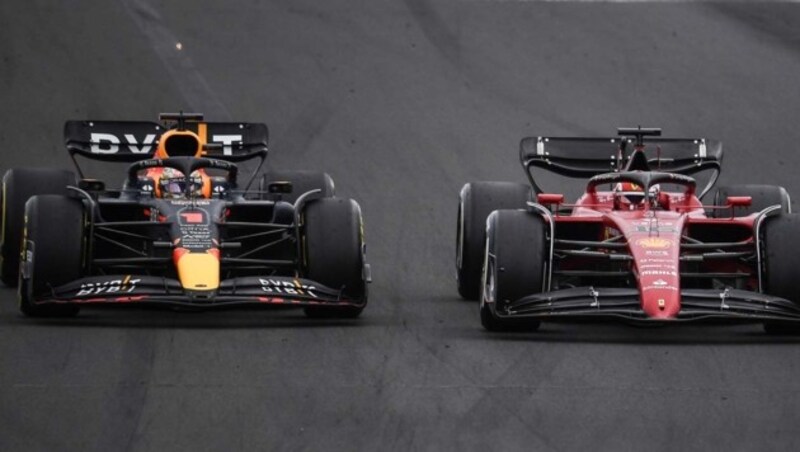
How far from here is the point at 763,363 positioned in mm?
16016

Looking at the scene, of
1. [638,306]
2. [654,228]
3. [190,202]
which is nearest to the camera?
[638,306]

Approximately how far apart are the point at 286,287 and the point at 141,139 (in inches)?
164

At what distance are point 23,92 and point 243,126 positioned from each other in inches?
285

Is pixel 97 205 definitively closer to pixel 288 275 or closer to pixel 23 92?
pixel 288 275

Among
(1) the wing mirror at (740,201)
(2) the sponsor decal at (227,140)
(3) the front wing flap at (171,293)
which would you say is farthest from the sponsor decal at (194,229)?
(1) the wing mirror at (740,201)

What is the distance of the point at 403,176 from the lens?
25719 mm

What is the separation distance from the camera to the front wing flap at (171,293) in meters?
17.2

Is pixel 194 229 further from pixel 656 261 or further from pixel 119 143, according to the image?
pixel 656 261

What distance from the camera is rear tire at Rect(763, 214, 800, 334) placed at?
56.9ft

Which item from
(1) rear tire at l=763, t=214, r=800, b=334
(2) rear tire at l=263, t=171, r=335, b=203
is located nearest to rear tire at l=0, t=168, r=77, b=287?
(2) rear tire at l=263, t=171, r=335, b=203

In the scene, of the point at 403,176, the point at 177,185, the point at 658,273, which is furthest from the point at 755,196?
the point at 403,176

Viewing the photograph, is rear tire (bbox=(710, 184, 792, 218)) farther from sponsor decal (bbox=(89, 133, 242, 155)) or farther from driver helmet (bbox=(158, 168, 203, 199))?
sponsor decal (bbox=(89, 133, 242, 155))

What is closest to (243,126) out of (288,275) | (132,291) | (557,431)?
(288,275)

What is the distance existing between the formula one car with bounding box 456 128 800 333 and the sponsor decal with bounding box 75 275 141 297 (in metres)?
2.75
